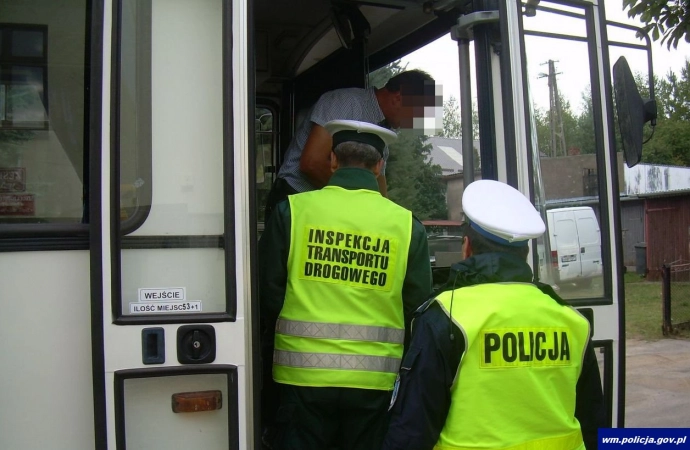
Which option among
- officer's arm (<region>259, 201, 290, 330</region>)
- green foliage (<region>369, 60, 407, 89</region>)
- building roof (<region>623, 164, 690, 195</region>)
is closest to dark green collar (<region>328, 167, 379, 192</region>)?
officer's arm (<region>259, 201, 290, 330</region>)

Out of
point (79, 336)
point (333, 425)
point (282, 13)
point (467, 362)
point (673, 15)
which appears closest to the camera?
point (467, 362)

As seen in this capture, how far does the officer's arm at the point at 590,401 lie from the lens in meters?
2.35

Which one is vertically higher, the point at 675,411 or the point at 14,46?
the point at 14,46

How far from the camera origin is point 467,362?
2.10m

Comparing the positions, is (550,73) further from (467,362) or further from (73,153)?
(73,153)

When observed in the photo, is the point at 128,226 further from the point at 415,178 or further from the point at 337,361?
the point at 415,178

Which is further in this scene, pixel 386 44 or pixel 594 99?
pixel 386 44

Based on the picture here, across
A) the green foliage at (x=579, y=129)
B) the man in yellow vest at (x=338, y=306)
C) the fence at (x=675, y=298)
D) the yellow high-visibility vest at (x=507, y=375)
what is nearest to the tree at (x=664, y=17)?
the green foliage at (x=579, y=129)

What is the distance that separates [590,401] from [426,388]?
63cm

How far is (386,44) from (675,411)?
544cm

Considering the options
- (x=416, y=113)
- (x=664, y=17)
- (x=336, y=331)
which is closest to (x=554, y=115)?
(x=416, y=113)

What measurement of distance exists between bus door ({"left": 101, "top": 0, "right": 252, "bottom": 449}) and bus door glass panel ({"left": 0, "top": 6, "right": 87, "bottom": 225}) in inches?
6.5

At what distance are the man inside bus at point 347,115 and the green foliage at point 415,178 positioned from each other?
13cm

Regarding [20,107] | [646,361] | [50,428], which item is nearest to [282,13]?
[20,107]
